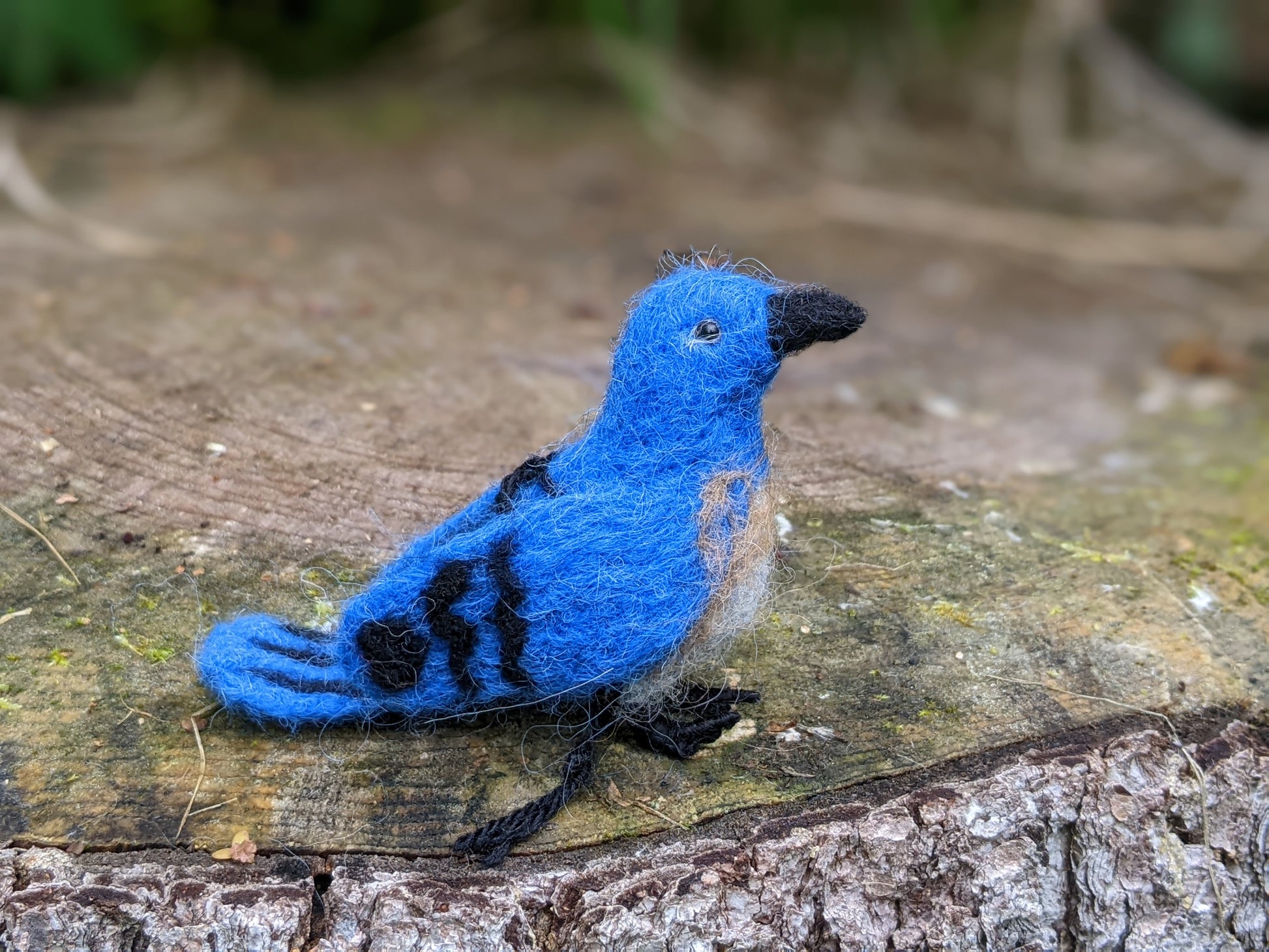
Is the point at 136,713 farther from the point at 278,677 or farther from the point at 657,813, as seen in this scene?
the point at 657,813

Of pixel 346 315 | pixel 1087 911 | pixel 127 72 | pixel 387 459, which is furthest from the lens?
pixel 127 72

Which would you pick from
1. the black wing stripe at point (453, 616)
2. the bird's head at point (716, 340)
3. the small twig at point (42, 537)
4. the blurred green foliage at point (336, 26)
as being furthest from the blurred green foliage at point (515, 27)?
the black wing stripe at point (453, 616)

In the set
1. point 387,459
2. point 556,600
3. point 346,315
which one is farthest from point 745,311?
point 346,315

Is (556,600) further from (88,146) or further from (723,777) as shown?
(88,146)

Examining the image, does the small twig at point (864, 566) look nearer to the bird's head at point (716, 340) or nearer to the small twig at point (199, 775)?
the bird's head at point (716, 340)

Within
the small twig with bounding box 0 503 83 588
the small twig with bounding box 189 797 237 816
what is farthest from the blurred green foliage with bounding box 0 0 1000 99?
the small twig with bounding box 189 797 237 816

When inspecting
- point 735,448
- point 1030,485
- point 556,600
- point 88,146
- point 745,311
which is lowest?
point 88,146

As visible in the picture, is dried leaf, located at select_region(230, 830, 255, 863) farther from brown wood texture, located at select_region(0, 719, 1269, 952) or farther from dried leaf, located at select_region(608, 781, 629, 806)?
dried leaf, located at select_region(608, 781, 629, 806)
